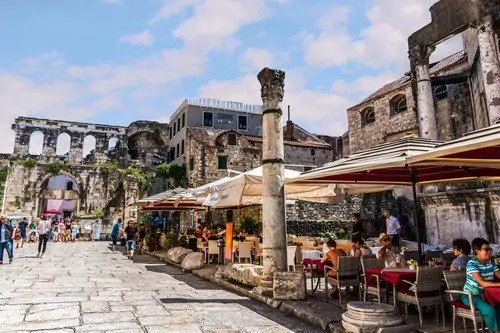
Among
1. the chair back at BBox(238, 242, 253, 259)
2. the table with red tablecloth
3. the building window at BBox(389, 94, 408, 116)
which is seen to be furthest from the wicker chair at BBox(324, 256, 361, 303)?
the building window at BBox(389, 94, 408, 116)

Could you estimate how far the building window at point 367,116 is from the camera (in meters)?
23.6

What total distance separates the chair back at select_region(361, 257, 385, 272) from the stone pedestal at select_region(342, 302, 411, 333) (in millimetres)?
1207

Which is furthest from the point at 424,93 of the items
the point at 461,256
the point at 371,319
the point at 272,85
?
the point at 371,319

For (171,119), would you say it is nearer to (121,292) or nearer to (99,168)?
(99,168)

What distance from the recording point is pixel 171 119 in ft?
114

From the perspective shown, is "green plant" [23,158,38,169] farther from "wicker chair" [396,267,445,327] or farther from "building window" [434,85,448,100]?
"wicker chair" [396,267,445,327]

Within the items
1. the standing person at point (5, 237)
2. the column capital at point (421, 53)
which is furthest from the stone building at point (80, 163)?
the column capital at point (421, 53)

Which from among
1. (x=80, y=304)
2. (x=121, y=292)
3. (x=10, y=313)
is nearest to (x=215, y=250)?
(x=121, y=292)

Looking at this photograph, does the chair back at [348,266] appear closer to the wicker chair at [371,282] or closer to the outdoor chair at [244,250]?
the wicker chair at [371,282]

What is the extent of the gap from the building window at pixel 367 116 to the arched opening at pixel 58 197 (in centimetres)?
2539

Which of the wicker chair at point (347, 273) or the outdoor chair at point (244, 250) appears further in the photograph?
the outdoor chair at point (244, 250)

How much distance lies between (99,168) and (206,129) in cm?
1092

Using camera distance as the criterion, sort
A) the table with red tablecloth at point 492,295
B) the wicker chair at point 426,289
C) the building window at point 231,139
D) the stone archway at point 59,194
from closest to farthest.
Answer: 1. the table with red tablecloth at point 492,295
2. the wicker chair at point 426,289
3. the building window at point 231,139
4. the stone archway at point 59,194

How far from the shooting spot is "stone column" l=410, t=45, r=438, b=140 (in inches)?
520
